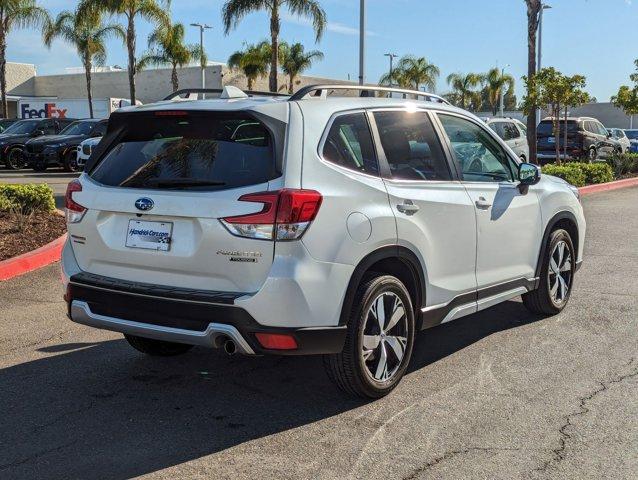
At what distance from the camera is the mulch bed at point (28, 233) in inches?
350

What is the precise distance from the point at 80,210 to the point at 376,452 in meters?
2.25

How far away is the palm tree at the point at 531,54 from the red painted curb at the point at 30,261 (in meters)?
15.8

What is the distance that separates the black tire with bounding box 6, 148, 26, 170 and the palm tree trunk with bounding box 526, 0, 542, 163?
15480mm

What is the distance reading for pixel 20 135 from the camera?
80.0 feet

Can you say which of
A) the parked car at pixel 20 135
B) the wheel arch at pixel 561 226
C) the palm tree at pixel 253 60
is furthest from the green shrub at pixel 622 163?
the palm tree at pixel 253 60

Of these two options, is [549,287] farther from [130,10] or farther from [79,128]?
[130,10]

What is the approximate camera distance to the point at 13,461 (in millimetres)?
3795

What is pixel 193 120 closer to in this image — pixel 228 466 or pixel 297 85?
pixel 228 466

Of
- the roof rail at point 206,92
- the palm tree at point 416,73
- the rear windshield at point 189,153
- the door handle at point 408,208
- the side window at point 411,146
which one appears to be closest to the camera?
the rear windshield at point 189,153

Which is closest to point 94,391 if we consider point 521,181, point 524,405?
point 524,405

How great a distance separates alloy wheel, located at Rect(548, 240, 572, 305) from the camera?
21.4 ft

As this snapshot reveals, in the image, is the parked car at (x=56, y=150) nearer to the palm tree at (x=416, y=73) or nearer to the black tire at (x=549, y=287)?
the black tire at (x=549, y=287)

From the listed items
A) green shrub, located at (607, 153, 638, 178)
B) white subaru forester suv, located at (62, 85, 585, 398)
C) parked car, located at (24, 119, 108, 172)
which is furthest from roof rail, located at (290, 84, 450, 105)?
green shrub, located at (607, 153, 638, 178)

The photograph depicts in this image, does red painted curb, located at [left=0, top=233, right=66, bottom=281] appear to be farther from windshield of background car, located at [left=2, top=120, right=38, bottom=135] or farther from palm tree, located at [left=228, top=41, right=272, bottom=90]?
palm tree, located at [left=228, top=41, right=272, bottom=90]
